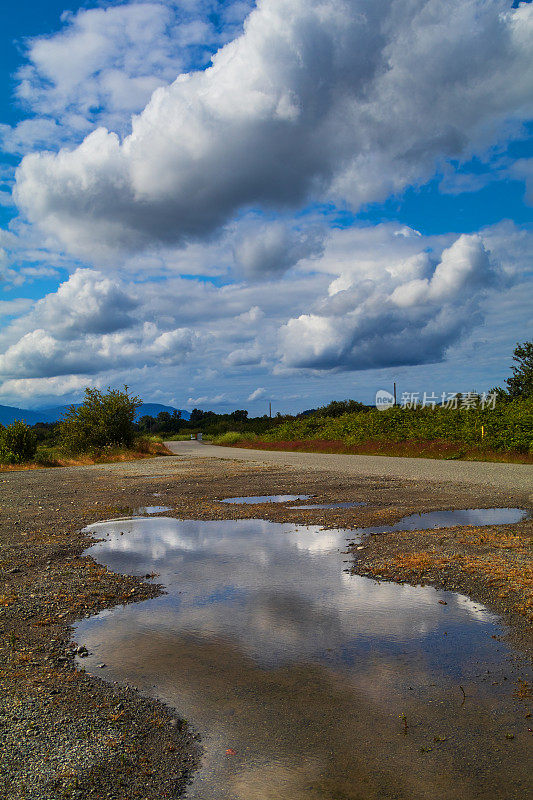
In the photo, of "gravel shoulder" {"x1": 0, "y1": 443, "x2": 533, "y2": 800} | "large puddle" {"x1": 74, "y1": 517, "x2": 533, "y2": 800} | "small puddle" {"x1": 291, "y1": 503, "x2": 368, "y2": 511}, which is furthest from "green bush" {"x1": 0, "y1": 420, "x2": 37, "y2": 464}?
"large puddle" {"x1": 74, "y1": 517, "x2": 533, "y2": 800}

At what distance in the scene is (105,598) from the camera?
19.5ft

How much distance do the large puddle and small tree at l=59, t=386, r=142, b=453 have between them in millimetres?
29634

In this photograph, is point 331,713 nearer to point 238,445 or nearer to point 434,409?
point 434,409

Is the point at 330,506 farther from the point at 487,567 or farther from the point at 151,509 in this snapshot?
the point at 487,567

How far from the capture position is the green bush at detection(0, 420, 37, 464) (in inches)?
1148

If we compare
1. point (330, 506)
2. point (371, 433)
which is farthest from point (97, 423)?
point (330, 506)

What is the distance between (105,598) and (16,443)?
26.4 meters

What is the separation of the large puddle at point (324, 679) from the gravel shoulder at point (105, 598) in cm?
23

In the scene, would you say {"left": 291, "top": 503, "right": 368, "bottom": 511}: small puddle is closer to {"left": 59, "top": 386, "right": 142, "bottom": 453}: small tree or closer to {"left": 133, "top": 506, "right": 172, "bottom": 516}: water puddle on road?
{"left": 133, "top": 506, "right": 172, "bottom": 516}: water puddle on road

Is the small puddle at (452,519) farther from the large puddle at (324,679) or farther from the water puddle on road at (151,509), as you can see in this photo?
the water puddle on road at (151,509)

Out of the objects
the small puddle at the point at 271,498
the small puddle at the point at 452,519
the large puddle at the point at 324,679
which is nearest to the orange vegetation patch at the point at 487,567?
the large puddle at the point at 324,679

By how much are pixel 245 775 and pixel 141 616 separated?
274 cm

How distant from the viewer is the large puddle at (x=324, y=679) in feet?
9.60

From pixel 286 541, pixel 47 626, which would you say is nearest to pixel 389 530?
pixel 286 541
